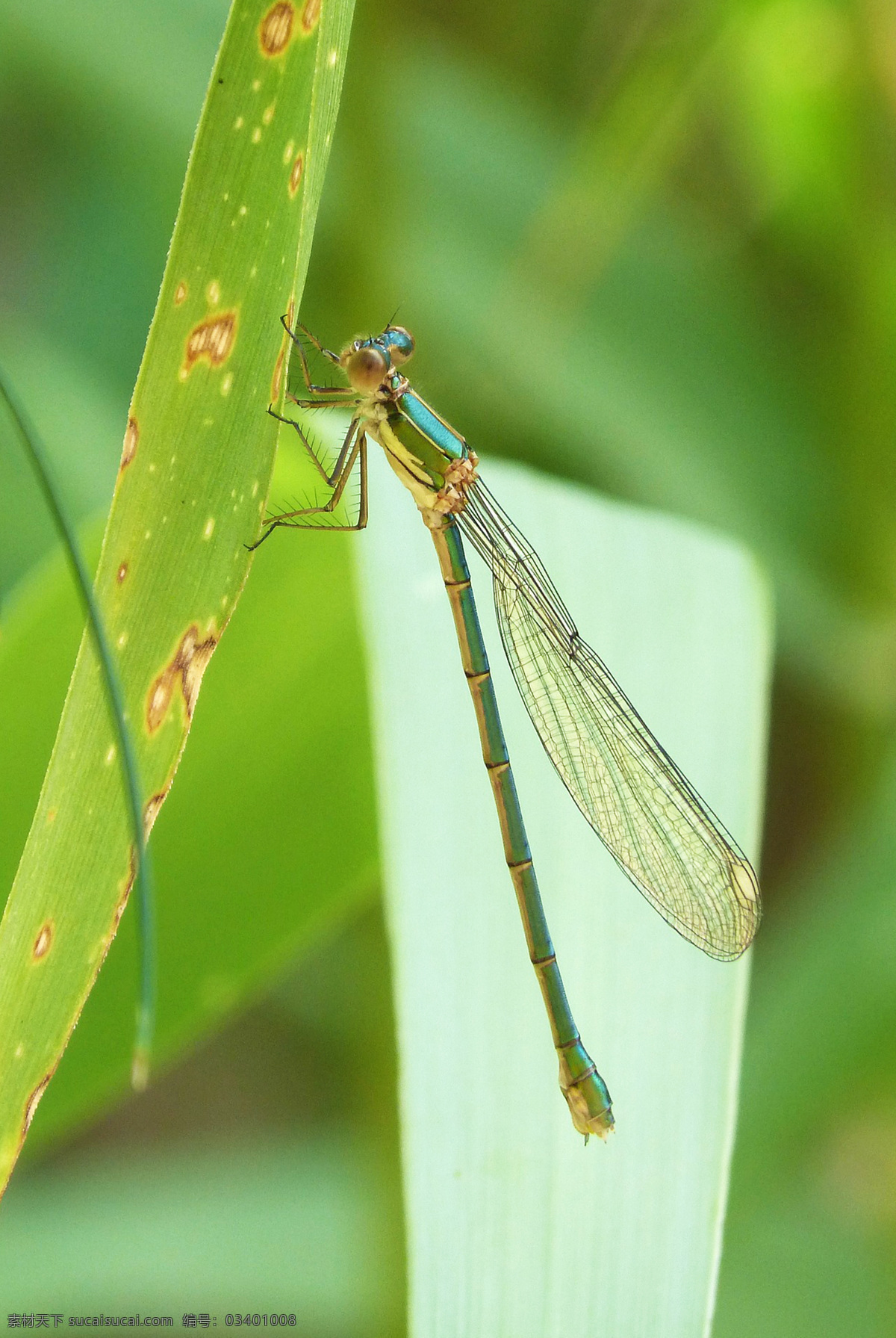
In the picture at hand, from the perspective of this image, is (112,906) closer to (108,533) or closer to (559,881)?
(108,533)

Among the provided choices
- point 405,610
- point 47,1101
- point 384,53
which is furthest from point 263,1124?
point 384,53

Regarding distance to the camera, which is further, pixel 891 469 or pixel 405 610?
pixel 891 469

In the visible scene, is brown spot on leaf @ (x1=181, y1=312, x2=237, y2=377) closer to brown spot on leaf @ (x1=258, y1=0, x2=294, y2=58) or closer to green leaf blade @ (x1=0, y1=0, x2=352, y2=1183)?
green leaf blade @ (x1=0, y1=0, x2=352, y2=1183)

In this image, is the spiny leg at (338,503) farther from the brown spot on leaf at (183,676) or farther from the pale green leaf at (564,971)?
the brown spot on leaf at (183,676)

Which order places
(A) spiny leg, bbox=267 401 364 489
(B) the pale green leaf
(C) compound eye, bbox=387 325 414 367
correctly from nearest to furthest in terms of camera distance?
1. (B) the pale green leaf
2. (A) spiny leg, bbox=267 401 364 489
3. (C) compound eye, bbox=387 325 414 367

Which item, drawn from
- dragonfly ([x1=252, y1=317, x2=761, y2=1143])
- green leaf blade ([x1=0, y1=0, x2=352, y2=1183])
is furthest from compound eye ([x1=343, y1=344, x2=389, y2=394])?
green leaf blade ([x1=0, y1=0, x2=352, y2=1183])

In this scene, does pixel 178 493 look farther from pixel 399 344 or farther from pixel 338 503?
pixel 399 344

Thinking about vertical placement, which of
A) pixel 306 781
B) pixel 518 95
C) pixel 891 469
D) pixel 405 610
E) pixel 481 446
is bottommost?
pixel 306 781
